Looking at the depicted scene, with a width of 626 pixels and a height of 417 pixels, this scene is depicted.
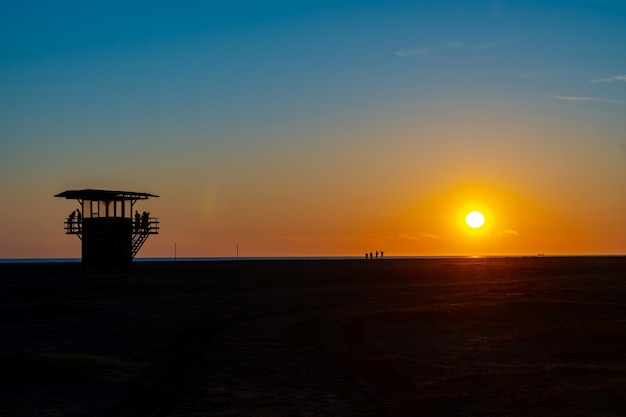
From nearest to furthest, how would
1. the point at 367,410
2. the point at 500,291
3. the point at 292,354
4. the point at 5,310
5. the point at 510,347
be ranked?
the point at 367,410 → the point at 292,354 → the point at 510,347 → the point at 5,310 → the point at 500,291

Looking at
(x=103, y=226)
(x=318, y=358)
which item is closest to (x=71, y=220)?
(x=103, y=226)

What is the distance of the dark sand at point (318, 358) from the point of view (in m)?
12.5

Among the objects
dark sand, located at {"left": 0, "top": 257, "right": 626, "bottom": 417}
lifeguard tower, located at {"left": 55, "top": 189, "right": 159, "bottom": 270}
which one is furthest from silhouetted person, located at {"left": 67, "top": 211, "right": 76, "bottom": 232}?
dark sand, located at {"left": 0, "top": 257, "right": 626, "bottom": 417}

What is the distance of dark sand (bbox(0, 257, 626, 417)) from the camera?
40.9 ft

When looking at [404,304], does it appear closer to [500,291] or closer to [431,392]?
[500,291]

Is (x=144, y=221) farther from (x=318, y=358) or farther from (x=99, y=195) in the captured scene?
(x=318, y=358)

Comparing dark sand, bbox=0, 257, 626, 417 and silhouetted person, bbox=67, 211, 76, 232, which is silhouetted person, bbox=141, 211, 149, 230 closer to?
silhouetted person, bbox=67, 211, 76, 232

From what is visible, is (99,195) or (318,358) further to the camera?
(99,195)

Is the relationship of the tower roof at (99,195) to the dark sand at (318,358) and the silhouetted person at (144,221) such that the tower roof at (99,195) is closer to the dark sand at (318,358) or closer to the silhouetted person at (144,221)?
the silhouetted person at (144,221)

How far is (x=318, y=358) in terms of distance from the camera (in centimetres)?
1750

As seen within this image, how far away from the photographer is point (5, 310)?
31453 millimetres

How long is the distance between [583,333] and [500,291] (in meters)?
19.8

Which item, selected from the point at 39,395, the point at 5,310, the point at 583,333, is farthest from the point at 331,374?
the point at 5,310

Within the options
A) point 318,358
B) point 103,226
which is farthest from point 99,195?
point 318,358
